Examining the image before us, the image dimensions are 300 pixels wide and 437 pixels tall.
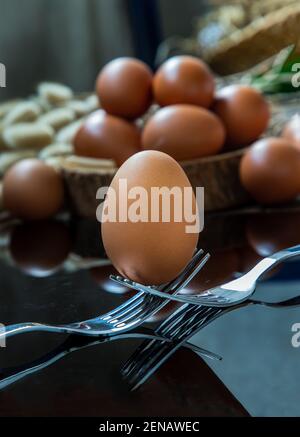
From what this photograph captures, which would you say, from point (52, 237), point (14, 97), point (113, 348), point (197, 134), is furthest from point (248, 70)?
point (113, 348)

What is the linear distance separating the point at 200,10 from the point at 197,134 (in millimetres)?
868

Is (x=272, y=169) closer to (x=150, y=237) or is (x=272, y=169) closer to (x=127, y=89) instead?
(x=127, y=89)

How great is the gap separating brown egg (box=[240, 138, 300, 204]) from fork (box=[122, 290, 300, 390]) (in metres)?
0.28

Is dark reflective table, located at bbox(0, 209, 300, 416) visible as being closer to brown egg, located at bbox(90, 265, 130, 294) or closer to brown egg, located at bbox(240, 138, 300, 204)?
brown egg, located at bbox(90, 265, 130, 294)

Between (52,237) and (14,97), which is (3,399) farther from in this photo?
(14,97)

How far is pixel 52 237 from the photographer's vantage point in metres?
0.73

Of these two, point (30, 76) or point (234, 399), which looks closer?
point (234, 399)

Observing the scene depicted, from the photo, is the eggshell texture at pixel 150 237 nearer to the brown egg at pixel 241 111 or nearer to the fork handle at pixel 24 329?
the fork handle at pixel 24 329

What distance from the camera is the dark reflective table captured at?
0.32 meters

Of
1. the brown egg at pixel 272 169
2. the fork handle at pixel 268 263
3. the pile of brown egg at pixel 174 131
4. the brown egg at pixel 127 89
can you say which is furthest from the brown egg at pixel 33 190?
the fork handle at pixel 268 263

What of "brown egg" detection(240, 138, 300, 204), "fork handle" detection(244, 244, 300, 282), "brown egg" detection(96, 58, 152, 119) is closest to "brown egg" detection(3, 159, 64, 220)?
"brown egg" detection(96, 58, 152, 119)

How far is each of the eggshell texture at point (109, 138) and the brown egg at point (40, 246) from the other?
92mm

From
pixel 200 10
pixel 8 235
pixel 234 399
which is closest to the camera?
pixel 234 399

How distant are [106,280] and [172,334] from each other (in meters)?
0.14
